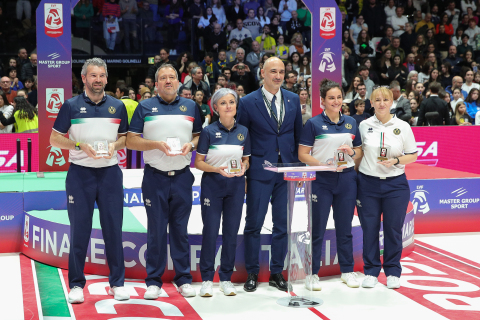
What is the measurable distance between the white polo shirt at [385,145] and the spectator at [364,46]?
1008 cm

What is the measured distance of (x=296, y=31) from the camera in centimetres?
1542

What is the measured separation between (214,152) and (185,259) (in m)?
0.94

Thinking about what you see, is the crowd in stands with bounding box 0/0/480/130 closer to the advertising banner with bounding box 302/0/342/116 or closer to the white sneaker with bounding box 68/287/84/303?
the advertising banner with bounding box 302/0/342/116

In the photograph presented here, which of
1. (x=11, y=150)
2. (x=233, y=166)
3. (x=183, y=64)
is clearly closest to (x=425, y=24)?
(x=183, y=64)

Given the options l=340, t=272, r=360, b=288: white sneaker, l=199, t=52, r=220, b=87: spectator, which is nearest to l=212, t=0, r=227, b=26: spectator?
l=199, t=52, r=220, b=87: spectator

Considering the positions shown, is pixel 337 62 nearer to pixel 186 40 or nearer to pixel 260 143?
pixel 260 143

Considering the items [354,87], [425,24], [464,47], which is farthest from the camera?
[425,24]

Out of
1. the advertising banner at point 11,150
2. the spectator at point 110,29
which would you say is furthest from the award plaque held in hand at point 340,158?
the spectator at point 110,29

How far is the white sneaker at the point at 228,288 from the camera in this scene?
518 centimetres

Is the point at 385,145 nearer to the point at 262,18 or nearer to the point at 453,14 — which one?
the point at 262,18

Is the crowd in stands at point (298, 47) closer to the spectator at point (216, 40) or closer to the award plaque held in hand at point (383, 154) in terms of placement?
the spectator at point (216, 40)

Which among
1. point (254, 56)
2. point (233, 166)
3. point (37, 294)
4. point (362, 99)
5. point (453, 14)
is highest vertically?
point (453, 14)

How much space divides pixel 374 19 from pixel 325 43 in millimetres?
7727

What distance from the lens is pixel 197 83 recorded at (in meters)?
11.4
